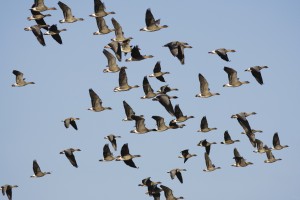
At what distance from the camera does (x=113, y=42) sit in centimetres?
5722

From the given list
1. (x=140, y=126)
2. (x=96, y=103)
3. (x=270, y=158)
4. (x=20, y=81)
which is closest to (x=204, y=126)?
(x=140, y=126)

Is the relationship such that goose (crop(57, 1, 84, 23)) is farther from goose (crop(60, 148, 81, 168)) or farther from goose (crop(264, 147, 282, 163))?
goose (crop(264, 147, 282, 163))

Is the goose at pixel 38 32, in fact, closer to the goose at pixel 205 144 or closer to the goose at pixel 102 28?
the goose at pixel 102 28

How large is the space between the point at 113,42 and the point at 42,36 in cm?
435

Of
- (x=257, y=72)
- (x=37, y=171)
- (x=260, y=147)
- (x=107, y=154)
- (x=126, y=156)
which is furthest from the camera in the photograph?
(x=260, y=147)

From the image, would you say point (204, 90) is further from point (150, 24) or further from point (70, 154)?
point (70, 154)

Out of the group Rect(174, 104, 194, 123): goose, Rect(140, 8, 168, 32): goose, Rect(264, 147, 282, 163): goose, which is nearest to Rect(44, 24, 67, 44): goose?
Rect(140, 8, 168, 32): goose

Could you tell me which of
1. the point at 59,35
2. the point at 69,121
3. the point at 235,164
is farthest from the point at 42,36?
the point at 235,164

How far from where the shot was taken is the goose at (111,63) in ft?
190

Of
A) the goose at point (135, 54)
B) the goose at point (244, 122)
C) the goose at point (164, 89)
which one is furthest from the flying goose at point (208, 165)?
the goose at point (135, 54)

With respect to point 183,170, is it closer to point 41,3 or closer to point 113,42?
point 113,42

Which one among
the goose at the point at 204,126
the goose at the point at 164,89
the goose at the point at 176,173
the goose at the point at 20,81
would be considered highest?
the goose at the point at 20,81

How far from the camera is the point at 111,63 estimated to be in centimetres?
5800

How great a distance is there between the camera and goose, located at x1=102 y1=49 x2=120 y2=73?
57.9 m
